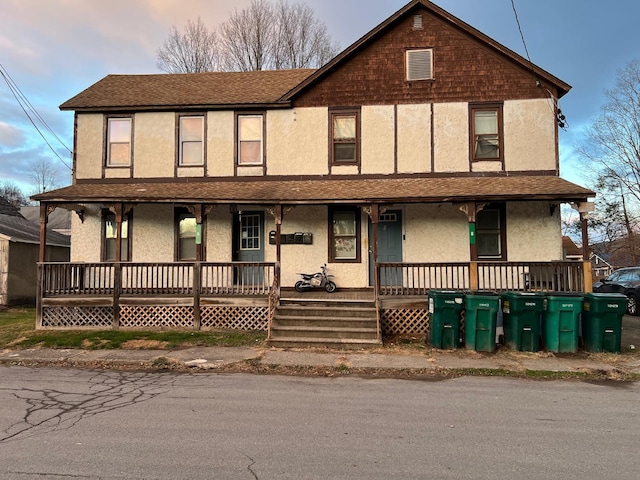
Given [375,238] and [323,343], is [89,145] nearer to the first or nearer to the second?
[375,238]

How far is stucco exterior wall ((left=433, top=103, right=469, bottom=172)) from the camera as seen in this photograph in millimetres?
12969

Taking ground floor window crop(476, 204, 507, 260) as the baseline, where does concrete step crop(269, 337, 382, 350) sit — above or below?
below

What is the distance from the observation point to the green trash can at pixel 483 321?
9.06 metres

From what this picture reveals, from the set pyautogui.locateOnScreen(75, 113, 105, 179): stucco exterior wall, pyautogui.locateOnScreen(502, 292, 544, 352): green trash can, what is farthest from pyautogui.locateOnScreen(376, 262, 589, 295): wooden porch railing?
pyautogui.locateOnScreen(75, 113, 105, 179): stucco exterior wall

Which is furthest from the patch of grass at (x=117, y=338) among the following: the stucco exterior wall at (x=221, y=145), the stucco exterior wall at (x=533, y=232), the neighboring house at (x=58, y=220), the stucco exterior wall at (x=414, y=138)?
the neighboring house at (x=58, y=220)

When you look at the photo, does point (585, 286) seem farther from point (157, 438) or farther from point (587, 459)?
point (157, 438)

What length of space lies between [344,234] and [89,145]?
854cm

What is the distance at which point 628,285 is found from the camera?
1529 centimetres

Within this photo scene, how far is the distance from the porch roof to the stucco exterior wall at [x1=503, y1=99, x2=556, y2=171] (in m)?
0.47

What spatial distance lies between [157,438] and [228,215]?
936 centimetres

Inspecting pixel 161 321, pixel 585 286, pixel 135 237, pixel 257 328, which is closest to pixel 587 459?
pixel 585 286

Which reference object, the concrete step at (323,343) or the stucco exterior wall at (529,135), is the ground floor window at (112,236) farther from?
the stucco exterior wall at (529,135)

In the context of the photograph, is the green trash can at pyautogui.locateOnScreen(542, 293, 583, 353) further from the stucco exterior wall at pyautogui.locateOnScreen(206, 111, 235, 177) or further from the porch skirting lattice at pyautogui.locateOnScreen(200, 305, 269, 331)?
the stucco exterior wall at pyautogui.locateOnScreen(206, 111, 235, 177)

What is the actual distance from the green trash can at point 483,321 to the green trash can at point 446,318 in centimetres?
26
